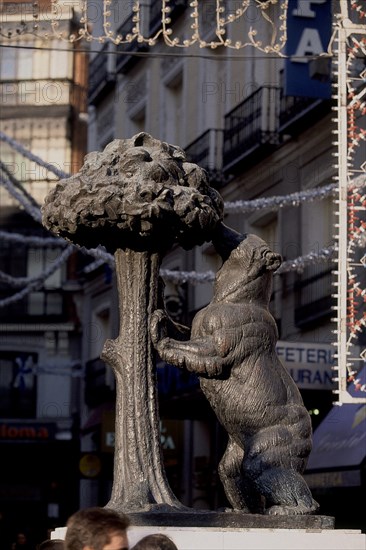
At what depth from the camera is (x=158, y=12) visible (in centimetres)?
2859

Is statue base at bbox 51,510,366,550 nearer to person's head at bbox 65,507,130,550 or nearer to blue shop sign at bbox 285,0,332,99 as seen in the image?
person's head at bbox 65,507,130,550

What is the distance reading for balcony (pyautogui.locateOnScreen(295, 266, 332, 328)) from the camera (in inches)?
845

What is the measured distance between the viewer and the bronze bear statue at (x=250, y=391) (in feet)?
24.5

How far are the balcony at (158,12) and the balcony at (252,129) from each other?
2.46 m

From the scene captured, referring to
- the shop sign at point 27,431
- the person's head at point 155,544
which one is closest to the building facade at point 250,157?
the shop sign at point 27,431

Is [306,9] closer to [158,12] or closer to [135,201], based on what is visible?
[158,12]

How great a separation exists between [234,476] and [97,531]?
107 inches

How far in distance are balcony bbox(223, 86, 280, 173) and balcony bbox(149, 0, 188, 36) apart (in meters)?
2.46

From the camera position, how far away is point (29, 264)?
42188mm

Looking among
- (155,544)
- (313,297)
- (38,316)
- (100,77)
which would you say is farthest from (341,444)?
(38,316)

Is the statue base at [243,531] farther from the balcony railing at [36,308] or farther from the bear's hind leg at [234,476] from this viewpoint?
the balcony railing at [36,308]

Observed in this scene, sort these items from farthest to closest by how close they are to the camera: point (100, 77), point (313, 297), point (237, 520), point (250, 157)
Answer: point (100, 77)
point (250, 157)
point (313, 297)
point (237, 520)

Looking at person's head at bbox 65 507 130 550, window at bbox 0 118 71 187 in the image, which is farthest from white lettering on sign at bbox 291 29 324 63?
window at bbox 0 118 71 187

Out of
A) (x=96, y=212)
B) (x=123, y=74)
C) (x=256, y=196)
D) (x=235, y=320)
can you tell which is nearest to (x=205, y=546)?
(x=235, y=320)
